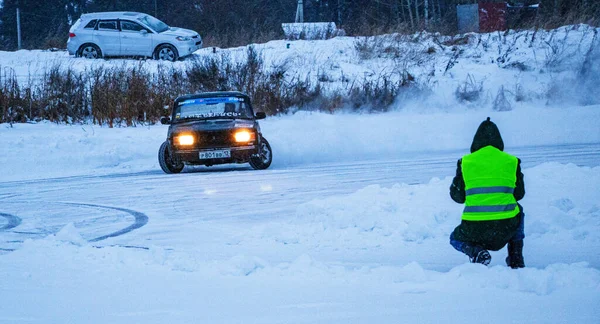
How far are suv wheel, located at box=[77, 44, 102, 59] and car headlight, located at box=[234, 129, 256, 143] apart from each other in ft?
52.9

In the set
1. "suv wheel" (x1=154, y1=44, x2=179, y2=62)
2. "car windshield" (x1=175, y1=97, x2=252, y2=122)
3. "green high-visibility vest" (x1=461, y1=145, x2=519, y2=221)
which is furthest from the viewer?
"suv wheel" (x1=154, y1=44, x2=179, y2=62)

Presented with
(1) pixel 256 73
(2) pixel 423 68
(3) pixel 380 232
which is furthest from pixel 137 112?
(3) pixel 380 232

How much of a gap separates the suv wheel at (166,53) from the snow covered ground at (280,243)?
11.0 metres

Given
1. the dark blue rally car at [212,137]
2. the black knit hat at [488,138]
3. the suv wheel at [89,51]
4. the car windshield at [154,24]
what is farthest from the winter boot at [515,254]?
the suv wheel at [89,51]

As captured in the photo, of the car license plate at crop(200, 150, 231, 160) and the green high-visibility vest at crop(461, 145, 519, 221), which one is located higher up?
the green high-visibility vest at crop(461, 145, 519, 221)

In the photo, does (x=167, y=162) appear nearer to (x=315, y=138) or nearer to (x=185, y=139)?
(x=185, y=139)

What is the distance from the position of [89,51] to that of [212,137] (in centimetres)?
1619

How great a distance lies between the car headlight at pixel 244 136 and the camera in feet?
48.4

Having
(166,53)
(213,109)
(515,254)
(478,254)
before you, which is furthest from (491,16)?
(478,254)

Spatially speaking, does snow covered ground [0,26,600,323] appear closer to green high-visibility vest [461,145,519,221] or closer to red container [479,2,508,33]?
green high-visibility vest [461,145,519,221]

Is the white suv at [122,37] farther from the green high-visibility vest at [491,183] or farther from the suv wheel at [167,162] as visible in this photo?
the green high-visibility vest at [491,183]

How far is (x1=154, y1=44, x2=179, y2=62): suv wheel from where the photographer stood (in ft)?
92.9

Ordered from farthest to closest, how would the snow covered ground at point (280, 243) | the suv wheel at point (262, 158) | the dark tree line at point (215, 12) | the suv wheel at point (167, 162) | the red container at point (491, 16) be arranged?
the dark tree line at point (215, 12)
the red container at point (491, 16)
the suv wheel at point (167, 162)
the suv wheel at point (262, 158)
the snow covered ground at point (280, 243)

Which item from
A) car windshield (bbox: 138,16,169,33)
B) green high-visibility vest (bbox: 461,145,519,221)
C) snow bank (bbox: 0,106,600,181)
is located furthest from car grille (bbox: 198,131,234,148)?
car windshield (bbox: 138,16,169,33)
